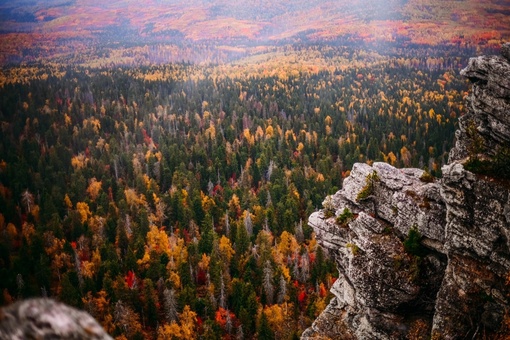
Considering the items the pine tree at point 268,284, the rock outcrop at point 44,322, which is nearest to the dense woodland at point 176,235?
the pine tree at point 268,284

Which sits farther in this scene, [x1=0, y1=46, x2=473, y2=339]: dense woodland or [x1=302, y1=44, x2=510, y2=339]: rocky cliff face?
[x1=0, y1=46, x2=473, y2=339]: dense woodland

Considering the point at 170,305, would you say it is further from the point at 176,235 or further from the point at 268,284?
the point at 176,235

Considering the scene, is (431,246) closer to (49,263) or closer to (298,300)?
(298,300)

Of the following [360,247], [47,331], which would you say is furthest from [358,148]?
[47,331]

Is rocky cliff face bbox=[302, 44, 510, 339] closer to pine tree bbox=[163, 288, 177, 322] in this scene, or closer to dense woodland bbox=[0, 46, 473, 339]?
dense woodland bbox=[0, 46, 473, 339]

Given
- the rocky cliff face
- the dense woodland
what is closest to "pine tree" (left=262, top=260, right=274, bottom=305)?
the dense woodland

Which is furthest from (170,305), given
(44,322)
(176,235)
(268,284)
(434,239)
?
(44,322)
